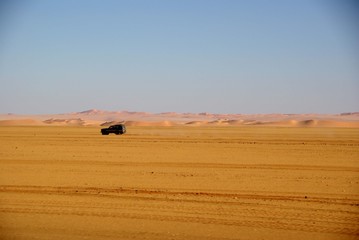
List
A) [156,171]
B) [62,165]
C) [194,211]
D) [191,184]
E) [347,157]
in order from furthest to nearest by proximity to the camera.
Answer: [347,157] < [62,165] < [156,171] < [191,184] < [194,211]

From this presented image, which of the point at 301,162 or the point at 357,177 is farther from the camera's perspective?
the point at 301,162

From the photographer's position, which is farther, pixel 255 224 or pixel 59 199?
pixel 59 199

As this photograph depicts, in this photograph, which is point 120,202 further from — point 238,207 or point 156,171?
point 156,171

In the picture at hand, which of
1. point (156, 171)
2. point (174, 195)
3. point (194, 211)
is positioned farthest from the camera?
point (156, 171)

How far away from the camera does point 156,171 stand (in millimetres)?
18484

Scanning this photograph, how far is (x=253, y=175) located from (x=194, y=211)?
7.16 m

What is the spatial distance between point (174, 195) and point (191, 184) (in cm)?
226

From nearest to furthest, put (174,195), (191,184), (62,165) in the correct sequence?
(174,195)
(191,184)
(62,165)

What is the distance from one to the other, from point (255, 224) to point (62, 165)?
12.6 m

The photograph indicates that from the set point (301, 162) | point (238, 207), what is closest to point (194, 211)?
A: point (238, 207)

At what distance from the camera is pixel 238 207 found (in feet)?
37.2

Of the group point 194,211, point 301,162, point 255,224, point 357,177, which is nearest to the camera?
point 255,224

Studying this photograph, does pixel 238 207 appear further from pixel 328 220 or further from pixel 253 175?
pixel 253 175

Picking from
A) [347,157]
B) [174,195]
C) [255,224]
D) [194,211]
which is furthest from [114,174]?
[347,157]
